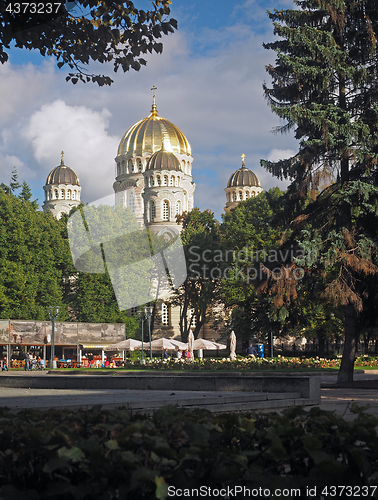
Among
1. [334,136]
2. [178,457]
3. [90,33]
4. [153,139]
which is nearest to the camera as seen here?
[178,457]

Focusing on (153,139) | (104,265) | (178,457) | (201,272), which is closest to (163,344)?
(104,265)

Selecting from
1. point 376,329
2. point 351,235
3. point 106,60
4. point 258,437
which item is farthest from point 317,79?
point 258,437

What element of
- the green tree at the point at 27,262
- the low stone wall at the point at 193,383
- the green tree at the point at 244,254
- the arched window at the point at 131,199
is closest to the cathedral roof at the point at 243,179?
the arched window at the point at 131,199

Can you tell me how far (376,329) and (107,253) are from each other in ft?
115

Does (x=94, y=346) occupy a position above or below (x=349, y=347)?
below

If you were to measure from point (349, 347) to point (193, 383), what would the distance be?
8.63 meters

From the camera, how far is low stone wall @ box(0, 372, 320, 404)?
12.9 m

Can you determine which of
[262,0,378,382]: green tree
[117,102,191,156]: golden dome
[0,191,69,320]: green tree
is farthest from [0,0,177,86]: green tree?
[117,102,191,156]: golden dome

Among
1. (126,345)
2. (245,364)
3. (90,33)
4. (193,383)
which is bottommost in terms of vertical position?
(245,364)

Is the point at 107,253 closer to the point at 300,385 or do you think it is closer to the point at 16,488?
the point at 300,385

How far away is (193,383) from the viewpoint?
15.0 metres

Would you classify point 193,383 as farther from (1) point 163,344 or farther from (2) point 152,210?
(2) point 152,210

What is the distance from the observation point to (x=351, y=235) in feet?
66.6

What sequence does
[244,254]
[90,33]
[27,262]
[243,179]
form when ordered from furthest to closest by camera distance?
[243,179] → [27,262] → [244,254] → [90,33]
